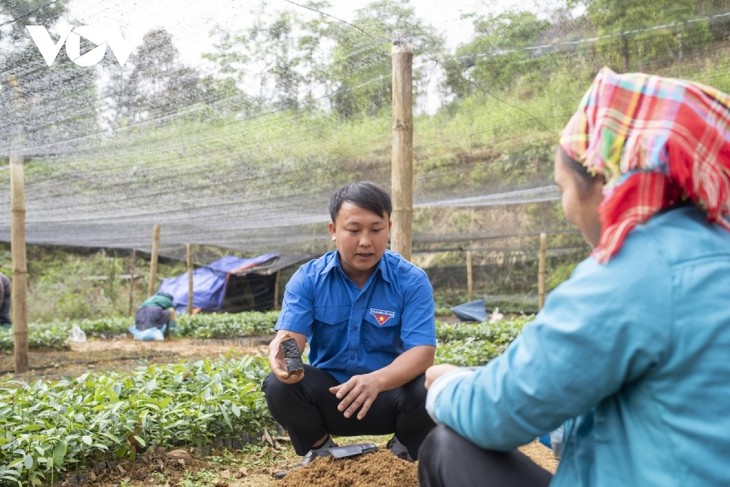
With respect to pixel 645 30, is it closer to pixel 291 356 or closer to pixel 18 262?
pixel 291 356

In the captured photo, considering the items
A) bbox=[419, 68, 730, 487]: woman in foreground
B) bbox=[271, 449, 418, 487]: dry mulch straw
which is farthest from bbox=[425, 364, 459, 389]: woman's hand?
bbox=[271, 449, 418, 487]: dry mulch straw

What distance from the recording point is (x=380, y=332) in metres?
3.15

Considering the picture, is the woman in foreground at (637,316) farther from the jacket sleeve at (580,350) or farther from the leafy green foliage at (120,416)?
the leafy green foliage at (120,416)

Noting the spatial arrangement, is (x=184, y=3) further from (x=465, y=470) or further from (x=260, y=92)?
(x=465, y=470)

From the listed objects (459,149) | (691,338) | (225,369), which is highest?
(459,149)

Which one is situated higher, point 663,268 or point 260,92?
point 260,92

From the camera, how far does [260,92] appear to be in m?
7.18

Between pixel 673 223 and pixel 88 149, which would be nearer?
pixel 673 223

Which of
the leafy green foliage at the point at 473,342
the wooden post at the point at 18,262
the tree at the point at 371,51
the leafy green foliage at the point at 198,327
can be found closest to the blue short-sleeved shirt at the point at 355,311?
the leafy green foliage at the point at 473,342

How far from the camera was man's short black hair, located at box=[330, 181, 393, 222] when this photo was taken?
9.86ft

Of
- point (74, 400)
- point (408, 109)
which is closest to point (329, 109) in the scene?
point (408, 109)

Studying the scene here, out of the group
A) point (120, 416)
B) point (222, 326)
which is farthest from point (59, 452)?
point (222, 326)

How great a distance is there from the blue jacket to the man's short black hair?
1695mm

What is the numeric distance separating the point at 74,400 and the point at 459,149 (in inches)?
239
